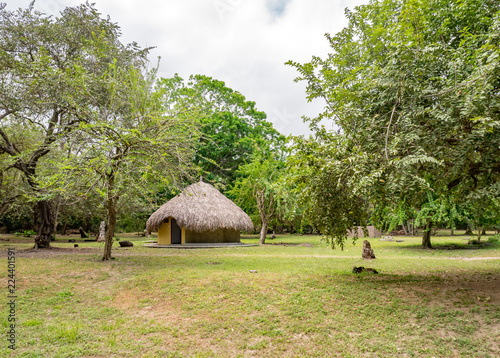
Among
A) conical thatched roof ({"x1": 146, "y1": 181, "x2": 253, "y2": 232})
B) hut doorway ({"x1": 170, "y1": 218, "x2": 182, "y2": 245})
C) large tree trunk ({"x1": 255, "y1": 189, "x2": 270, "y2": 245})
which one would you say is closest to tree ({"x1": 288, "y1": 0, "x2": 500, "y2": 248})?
conical thatched roof ({"x1": 146, "y1": 181, "x2": 253, "y2": 232})

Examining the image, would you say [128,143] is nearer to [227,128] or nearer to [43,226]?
[43,226]

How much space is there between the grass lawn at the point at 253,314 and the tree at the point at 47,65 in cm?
597

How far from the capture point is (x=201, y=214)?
18.7 meters

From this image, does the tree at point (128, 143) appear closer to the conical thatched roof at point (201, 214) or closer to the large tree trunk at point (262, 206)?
the conical thatched roof at point (201, 214)

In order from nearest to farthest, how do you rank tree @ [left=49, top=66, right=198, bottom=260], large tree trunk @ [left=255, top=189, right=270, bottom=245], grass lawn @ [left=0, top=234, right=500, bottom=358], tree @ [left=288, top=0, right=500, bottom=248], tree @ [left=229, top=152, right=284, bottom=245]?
grass lawn @ [left=0, top=234, right=500, bottom=358]
tree @ [left=288, top=0, right=500, bottom=248]
tree @ [left=49, top=66, right=198, bottom=260]
tree @ [left=229, top=152, right=284, bottom=245]
large tree trunk @ [left=255, top=189, right=270, bottom=245]

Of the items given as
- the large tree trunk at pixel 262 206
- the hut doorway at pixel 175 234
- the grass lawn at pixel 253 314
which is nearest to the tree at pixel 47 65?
the grass lawn at pixel 253 314

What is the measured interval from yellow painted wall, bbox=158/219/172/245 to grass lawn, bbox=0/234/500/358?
11064mm

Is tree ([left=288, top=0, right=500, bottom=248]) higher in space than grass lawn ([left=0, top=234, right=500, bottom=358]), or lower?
higher

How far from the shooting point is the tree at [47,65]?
11.0 metres

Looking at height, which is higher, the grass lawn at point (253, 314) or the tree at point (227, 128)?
the tree at point (227, 128)

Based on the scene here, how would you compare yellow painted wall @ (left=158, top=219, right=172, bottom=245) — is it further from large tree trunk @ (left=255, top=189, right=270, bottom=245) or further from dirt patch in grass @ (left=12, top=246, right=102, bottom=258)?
large tree trunk @ (left=255, top=189, right=270, bottom=245)

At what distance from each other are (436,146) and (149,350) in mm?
6428

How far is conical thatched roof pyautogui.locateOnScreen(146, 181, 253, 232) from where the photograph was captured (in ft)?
60.4

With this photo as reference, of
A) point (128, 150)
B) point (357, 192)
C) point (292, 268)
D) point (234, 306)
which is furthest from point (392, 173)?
point (128, 150)
